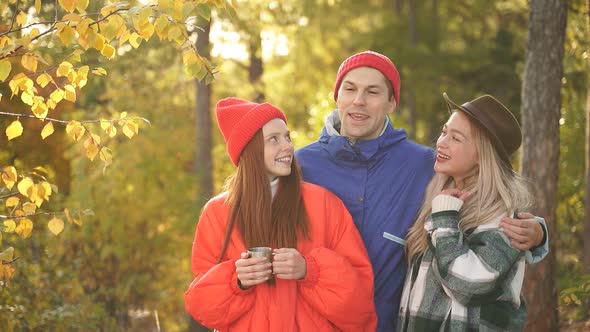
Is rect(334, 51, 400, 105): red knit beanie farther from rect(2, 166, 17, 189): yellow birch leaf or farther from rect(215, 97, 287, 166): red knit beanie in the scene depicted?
rect(2, 166, 17, 189): yellow birch leaf

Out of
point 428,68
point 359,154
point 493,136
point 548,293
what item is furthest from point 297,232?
point 428,68

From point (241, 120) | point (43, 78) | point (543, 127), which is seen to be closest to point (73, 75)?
point (43, 78)

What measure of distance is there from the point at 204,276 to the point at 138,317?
905 cm

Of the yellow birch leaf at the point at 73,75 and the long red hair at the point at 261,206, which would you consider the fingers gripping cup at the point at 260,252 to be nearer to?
the long red hair at the point at 261,206

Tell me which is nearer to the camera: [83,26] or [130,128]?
[83,26]

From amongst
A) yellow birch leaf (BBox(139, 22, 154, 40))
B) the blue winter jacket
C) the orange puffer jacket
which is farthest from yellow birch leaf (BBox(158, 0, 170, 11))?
the blue winter jacket

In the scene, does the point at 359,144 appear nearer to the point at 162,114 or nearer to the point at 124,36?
the point at 124,36

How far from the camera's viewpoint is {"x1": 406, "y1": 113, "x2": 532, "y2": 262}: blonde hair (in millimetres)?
3496

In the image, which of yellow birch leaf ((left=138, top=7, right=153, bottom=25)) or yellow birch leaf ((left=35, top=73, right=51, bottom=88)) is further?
yellow birch leaf ((left=35, top=73, right=51, bottom=88))

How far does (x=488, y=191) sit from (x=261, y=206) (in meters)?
1.05

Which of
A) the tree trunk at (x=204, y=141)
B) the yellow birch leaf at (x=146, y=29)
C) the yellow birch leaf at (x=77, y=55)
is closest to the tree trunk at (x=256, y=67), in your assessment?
the tree trunk at (x=204, y=141)

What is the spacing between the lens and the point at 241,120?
375cm

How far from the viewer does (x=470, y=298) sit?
11.0 ft

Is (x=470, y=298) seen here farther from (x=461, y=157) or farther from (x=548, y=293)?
(x=548, y=293)
